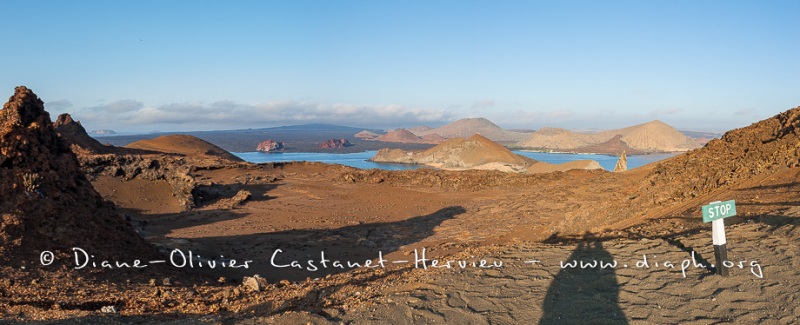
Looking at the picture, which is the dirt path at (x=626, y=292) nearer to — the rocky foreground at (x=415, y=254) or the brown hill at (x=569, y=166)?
the rocky foreground at (x=415, y=254)

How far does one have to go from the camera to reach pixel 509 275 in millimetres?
6242

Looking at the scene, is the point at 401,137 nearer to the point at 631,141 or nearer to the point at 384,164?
the point at 631,141

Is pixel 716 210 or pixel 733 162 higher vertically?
pixel 716 210

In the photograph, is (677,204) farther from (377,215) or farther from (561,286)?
(377,215)

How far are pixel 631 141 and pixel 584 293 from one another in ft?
366

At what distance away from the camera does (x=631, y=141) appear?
106 metres

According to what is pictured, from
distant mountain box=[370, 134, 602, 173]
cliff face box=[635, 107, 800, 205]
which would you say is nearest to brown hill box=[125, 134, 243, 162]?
distant mountain box=[370, 134, 602, 173]

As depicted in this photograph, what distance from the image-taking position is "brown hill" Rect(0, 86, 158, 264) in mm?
6668

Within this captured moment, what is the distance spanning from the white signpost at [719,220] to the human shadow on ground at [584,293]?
3.42ft

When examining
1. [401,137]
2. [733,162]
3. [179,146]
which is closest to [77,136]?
[179,146]

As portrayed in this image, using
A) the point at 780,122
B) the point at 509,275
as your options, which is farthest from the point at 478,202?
the point at 509,275

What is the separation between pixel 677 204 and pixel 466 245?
450 cm

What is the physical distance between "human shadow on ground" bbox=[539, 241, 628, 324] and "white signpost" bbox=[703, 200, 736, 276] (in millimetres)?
1043

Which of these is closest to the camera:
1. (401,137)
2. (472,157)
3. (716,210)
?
(716,210)
